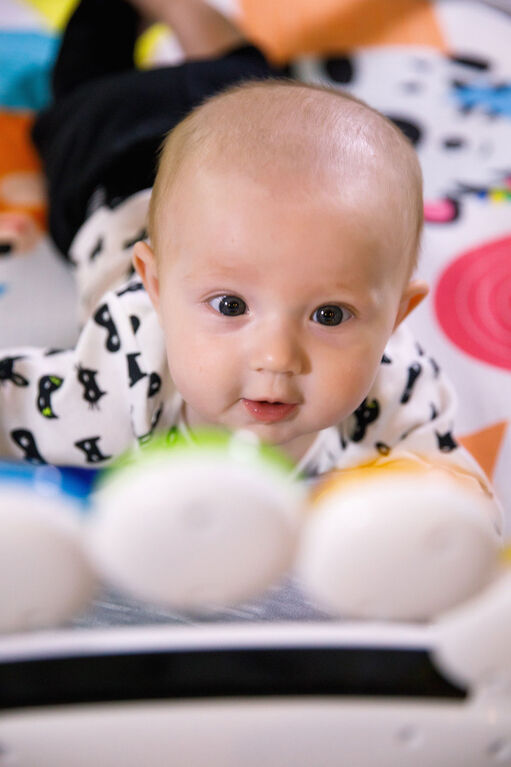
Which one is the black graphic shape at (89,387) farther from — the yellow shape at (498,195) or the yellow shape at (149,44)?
the yellow shape at (149,44)

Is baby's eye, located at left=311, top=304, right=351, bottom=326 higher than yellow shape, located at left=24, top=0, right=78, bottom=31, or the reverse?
baby's eye, located at left=311, top=304, right=351, bottom=326

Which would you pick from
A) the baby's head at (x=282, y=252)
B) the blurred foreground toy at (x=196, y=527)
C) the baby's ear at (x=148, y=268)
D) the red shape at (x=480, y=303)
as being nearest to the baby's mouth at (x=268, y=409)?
the baby's head at (x=282, y=252)

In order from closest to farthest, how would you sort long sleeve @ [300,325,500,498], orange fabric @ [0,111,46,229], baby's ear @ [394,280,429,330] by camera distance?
baby's ear @ [394,280,429,330], long sleeve @ [300,325,500,498], orange fabric @ [0,111,46,229]

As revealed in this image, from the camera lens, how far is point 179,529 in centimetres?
27

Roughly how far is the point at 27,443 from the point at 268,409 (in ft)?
0.74

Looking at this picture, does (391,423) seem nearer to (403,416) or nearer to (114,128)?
(403,416)

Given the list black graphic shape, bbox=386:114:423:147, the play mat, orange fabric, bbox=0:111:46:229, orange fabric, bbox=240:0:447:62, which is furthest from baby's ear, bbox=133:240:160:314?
orange fabric, bbox=240:0:447:62

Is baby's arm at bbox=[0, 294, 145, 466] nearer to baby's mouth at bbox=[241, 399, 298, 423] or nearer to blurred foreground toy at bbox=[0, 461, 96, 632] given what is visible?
baby's mouth at bbox=[241, 399, 298, 423]

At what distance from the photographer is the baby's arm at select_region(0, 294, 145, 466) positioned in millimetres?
640

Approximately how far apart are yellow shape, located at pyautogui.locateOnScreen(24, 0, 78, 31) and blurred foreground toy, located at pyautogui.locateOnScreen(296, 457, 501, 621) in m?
0.96

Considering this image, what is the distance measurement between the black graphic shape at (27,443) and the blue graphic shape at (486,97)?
590mm

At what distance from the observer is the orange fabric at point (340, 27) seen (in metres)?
1.05

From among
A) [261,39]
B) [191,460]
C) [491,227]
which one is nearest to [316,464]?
[491,227]

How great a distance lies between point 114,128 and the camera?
814 millimetres
